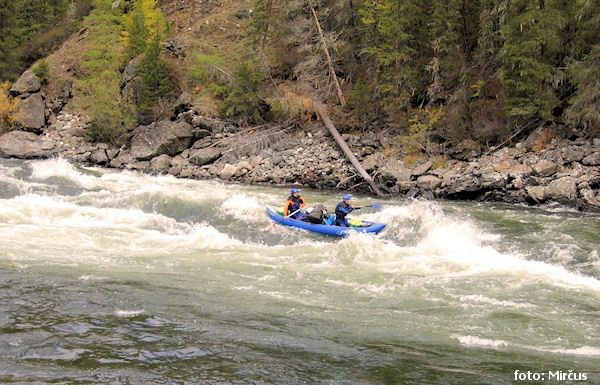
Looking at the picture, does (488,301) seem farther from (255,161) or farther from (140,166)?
(140,166)

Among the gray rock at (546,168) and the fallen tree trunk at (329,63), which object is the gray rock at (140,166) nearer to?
the fallen tree trunk at (329,63)

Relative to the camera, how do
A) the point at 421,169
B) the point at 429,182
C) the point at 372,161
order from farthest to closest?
the point at 372,161, the point at 421,169, the point at 429,182

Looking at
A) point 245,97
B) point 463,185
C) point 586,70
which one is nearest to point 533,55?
point 586,70

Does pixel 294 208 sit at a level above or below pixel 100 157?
below

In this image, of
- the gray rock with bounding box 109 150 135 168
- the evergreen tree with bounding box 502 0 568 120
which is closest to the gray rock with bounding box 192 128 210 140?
the gray rock with bounding box 109 150 135 168

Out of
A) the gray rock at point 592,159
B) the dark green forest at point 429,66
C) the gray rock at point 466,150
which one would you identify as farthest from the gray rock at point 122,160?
the gray rock at point 592,159

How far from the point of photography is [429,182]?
65.8 feet

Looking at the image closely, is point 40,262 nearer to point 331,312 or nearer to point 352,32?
point 331,312

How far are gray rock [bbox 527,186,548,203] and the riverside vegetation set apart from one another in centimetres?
6

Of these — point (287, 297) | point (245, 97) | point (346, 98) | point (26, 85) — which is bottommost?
point (287, 297)

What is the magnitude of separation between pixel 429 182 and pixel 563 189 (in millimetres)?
4390

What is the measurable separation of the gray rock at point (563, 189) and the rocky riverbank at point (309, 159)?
0.09 feet

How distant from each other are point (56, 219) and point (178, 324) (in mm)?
7711

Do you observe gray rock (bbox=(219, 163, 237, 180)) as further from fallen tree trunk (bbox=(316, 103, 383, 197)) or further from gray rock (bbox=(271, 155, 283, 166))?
fallen tree trunk (bbox=(316, 103, 383, 197))
